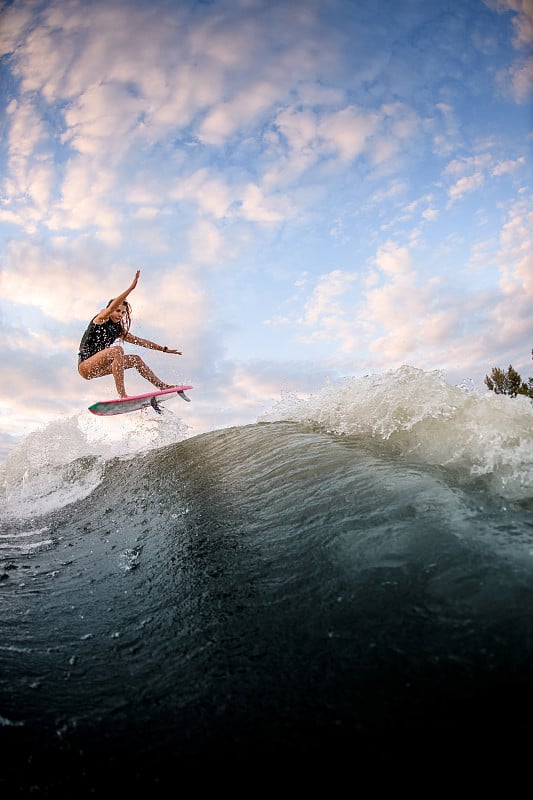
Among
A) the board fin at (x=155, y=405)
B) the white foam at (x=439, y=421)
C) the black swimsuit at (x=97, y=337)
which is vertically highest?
the black swimsuit at (x=97, y=337)

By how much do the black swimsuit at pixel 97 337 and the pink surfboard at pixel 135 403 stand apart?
4.32 feet

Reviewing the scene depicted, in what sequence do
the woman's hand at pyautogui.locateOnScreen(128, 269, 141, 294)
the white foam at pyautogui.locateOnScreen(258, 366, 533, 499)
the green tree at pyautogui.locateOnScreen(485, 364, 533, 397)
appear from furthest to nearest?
the green tree at pyautogui.locateOnScreen(485, 364, 533, 397)
the woman's hand at pyautogui.locateOnScreen(128, 269, 141, 294)
the white foam at pyautogui.locateOnScreen(258, 366, 533, 499)

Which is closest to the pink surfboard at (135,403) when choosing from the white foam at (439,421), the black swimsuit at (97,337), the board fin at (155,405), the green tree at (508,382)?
the board fin at (155,405)

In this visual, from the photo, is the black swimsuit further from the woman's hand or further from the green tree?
the green tree

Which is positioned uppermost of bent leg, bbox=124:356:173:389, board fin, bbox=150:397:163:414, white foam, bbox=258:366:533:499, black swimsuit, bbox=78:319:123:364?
black swimsuit, bbox=78:319:123:364

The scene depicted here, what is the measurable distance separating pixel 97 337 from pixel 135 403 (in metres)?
1.74

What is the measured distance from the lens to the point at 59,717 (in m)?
1.62

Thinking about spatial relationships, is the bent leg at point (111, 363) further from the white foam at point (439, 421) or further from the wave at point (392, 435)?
the white foam at point (439, 421)

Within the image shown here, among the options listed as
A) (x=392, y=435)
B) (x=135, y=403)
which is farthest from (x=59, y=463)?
(x=392, y=435)

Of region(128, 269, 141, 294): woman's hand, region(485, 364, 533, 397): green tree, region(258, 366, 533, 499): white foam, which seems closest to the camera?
region(258, 366, 533, 499): white foam

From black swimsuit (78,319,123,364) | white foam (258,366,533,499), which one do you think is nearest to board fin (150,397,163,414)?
black swimsuit (78,319,123,364)

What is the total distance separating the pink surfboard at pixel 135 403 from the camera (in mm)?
8375

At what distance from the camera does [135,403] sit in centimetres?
858

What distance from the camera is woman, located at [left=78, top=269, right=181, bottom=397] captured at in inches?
329
